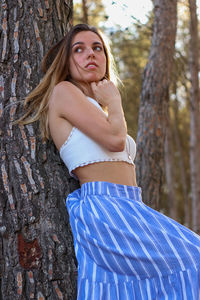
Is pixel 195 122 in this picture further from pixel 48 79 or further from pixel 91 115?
pixel 91 115

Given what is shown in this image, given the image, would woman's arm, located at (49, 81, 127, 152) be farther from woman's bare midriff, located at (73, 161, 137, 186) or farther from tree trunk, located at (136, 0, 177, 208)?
tree trunk, located at (136, 0, 177, 208)

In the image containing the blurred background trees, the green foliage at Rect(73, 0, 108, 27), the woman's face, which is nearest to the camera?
the woman's face

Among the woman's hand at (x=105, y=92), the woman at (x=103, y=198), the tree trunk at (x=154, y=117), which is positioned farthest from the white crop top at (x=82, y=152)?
the tree trunk at (x=154, y=117)

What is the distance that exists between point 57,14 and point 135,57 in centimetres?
1083

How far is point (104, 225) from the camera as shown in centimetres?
256

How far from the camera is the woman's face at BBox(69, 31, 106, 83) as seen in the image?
9.98ft

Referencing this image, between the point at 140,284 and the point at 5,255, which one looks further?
the point at 5,255

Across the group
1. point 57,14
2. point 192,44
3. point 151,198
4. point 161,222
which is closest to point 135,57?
point 192,44

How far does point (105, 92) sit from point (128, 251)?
104 cm

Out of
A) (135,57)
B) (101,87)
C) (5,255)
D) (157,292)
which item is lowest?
(157,292)

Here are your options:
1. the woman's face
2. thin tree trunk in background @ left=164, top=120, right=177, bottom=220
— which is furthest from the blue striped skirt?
thin tree trunk in background @ left=164, top=120, right=177, bottom=220

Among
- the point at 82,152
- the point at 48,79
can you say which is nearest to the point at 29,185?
the point at 82,152

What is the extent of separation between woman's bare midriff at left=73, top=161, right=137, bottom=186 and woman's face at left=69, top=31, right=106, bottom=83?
0.64m

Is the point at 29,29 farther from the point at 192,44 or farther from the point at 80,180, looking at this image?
the point at 192,44
